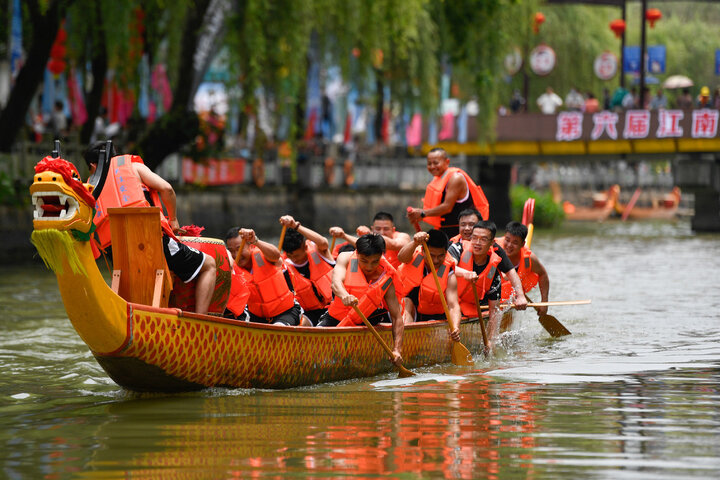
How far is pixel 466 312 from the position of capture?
36.7ft

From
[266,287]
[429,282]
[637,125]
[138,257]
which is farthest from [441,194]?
[637,125]

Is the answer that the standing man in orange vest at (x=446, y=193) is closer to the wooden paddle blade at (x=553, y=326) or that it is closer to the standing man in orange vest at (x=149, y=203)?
the wooden paddle blade at (x=553, y=326)

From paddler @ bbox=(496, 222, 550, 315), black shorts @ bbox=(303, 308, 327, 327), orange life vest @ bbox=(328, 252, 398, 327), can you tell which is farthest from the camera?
paddler @ bbox=(496, 222, 550, 315)

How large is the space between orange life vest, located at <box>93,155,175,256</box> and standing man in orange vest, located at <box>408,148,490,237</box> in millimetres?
3903

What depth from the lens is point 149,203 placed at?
862 cm

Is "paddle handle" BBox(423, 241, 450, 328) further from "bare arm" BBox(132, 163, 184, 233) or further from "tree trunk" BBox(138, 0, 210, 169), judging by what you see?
"tree trunk" BBox(138, 0, 210, 169)

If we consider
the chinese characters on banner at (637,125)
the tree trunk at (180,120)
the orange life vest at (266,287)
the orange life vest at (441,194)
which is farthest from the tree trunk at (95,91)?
the chinese characters on banner at (637,125)

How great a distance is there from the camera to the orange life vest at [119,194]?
328 inches

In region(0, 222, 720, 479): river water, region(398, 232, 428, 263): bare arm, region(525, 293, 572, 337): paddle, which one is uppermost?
region(398, 232, 428, 263): bare arm

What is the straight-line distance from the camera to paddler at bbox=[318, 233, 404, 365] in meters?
9.20

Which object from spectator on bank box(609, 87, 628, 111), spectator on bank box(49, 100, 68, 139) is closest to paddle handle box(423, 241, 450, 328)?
spectator on bank box(49, 100, 68, 139)

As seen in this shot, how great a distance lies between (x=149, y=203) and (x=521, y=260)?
15.4ft

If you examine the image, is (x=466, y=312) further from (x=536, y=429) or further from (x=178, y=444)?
(x=178, y=444)

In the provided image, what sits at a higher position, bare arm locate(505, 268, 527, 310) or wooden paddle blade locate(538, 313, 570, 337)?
bare arm locate(505, 268, 527, 310)
